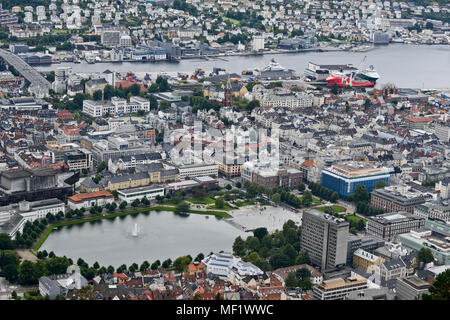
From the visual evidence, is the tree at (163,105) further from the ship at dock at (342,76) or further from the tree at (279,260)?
the tree at (279,260)

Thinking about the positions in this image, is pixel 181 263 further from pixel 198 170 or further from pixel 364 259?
pixel 198 170

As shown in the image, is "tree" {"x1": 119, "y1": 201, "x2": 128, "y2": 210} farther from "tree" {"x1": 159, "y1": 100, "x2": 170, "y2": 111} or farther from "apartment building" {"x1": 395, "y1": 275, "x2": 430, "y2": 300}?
"tree" {"x1": 159, "y1": 100, "x2": 170, "y2": 111}

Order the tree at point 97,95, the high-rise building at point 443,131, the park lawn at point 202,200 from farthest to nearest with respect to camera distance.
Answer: the tree at point 97,95, the high-rise building at point 443,131, the park lawn at point 202,200

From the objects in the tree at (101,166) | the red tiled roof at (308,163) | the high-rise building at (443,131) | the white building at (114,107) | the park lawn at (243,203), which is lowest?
the park lawn at (243,203)

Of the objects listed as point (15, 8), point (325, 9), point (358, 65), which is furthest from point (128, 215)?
point (325, 9)

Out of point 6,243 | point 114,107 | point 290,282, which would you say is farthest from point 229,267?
point 114,107

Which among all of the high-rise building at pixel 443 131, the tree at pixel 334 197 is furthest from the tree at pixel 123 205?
the high-rise building at pixel 443 131
